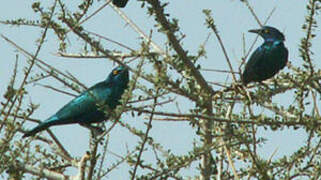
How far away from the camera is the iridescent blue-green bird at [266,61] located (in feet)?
22.6

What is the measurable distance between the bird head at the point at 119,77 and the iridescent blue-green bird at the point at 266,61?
3.54 ft

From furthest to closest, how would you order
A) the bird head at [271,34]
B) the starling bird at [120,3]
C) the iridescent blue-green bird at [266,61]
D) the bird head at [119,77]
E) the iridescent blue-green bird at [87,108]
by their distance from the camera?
the bird head at [271,34] → the iridescent blue-green bird at [266,61] → the bird head at [119,77] → the iridescent blue-green bird at [87,108] → the starling bird at [120,3]

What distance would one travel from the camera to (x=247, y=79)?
6.91 m

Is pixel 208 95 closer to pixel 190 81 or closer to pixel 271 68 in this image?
pixel 190 81

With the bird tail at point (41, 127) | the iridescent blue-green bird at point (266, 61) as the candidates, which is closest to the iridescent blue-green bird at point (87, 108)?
the bird tail at point (41, 127)

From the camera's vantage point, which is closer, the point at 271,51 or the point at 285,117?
the point at 285,117

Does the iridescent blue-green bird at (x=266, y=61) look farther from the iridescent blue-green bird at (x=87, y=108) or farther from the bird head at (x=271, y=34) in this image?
the iridescent blue-green bird at (x=87, y=108)

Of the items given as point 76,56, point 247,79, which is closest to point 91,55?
point 76,56

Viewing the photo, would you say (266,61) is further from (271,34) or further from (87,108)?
(87,108)

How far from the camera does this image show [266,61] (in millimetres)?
7039

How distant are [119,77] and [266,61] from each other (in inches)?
57.5

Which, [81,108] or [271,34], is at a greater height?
[271,34]

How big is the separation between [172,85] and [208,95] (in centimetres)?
37

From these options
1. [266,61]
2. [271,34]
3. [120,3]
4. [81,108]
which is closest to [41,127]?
[81,108]
